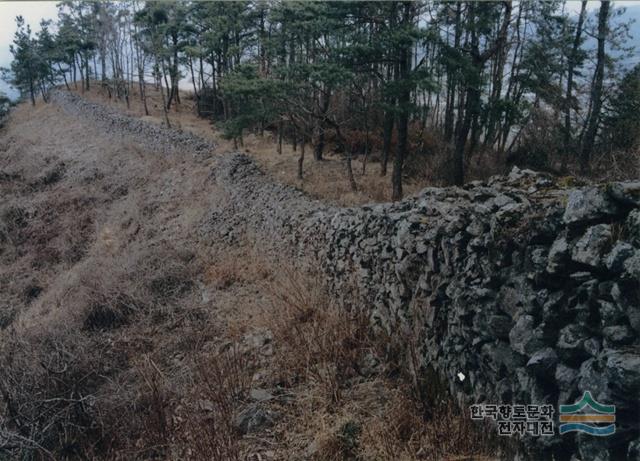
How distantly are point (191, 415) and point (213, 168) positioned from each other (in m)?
11.9

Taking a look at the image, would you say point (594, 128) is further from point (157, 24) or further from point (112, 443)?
point (157, 24)

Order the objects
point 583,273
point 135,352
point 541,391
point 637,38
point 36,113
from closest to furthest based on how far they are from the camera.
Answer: point 583,273 → point 541,391 → point 135,352 → point 637,38 → point 36,113

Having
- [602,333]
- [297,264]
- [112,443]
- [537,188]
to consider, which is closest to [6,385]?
[112,443]

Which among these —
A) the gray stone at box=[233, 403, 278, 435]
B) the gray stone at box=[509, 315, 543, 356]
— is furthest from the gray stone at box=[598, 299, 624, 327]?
the gray stone at box=[233, 403, 278, 435]

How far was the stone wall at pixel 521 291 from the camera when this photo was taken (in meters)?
2.06

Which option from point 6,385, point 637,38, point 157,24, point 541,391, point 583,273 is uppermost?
Answer: point 157,24

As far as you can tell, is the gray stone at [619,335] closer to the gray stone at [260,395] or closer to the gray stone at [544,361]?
the gray stone at [544,361]

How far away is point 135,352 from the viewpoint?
5.93m

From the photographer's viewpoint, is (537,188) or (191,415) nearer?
(191,415)

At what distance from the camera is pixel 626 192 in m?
2.22

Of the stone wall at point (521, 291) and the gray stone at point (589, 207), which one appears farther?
the gray stone at point (589, 207)

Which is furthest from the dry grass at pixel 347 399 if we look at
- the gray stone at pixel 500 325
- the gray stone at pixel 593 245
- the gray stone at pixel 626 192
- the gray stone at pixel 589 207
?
the gray stone at pixel 626 192

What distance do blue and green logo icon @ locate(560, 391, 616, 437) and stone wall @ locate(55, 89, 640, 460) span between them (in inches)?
1.5

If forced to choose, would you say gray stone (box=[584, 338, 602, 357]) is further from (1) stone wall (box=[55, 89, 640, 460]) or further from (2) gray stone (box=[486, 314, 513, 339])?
(2) gray stone (box=[486, 314, 513, 339])
